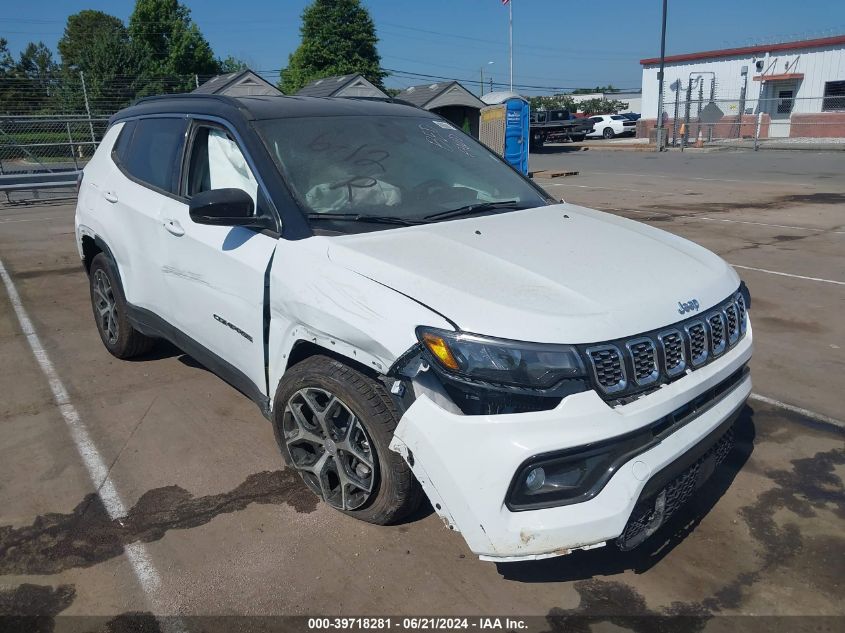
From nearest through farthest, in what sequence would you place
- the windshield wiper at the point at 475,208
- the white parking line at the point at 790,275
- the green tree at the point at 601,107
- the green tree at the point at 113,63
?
1. the windshield wiper at the point at 475,208
2. the white parking line at the point at 790,275
3. the green tree at the point at 113,63
4. the green tree at the point at 601,107

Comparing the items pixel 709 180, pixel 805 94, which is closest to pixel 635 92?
pixel 805 94

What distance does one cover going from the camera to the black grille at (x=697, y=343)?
278cm

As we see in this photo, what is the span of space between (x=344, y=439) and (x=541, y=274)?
1.10 m

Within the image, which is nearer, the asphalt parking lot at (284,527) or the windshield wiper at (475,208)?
the asphalt parking lot at (284,527)

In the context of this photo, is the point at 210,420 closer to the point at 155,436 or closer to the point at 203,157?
the point at 155,436

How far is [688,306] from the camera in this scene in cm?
280

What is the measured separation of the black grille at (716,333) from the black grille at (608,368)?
0.61 meters

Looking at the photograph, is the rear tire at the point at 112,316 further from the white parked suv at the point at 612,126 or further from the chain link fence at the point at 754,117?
the white parked suv at the point at 612,126

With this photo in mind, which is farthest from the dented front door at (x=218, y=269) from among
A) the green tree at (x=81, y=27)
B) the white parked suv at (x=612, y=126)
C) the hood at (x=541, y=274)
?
the green tree at (x=81, y=27)

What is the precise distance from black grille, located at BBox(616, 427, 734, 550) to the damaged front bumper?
10 mm

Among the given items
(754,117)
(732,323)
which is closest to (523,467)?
(732,323)

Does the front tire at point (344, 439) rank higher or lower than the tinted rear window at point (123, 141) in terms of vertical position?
lower

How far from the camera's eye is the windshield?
3.44 metres

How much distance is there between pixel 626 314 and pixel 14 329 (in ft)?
19.1
